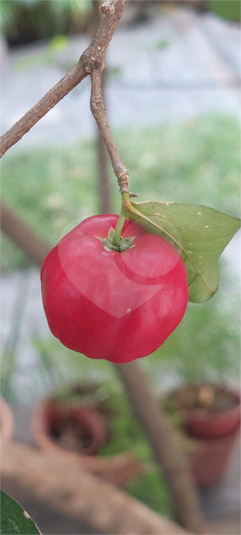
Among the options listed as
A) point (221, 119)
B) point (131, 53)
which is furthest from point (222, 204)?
point (131, 53)

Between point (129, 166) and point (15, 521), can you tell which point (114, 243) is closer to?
point (15, 521)

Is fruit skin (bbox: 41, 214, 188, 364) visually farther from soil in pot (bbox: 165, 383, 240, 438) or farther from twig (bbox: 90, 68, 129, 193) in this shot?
soil in pot (bbox: 165, 383, 240, 438)

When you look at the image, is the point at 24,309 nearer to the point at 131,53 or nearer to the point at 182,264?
the point at 182,264

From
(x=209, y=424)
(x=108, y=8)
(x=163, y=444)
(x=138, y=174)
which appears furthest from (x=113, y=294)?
(x=138, y=174)

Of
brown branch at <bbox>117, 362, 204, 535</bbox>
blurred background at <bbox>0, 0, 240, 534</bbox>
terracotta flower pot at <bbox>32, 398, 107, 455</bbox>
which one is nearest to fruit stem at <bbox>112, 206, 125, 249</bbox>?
blurred background at <bbox>0, 0, 240, 534</bbox>

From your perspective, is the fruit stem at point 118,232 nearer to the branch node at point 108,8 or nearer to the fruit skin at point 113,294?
the fruit skin at point 113,294

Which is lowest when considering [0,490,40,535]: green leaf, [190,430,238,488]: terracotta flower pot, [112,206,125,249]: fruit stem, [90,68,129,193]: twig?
[190,430,238,488]: terracotta flower pot

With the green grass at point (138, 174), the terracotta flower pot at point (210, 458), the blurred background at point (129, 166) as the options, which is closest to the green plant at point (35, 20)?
the blurred background at point (129, 166)

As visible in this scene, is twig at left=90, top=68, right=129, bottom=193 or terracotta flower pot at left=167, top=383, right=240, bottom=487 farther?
terracotta flower pot at left=167, top=383, right=240, bottom=487
